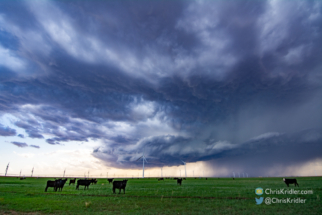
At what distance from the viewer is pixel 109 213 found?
16250 millimetres

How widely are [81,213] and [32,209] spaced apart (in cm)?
618

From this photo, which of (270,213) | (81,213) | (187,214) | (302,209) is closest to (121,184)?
(81,213)

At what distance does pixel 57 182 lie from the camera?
3572cm

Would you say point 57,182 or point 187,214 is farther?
point 57,182

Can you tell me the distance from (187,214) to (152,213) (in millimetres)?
3194

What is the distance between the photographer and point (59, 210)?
17484 millimetres

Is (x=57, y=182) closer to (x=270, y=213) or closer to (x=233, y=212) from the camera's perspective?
(x=233, y=212)

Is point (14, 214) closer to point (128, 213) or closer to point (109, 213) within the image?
point (109, 213)

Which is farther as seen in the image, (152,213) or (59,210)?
(59,210)

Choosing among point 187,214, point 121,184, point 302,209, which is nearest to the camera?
point 187,214

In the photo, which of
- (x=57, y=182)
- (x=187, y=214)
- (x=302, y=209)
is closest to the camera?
(x=187, y=214)

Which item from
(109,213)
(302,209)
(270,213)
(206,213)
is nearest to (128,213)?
(109,213)

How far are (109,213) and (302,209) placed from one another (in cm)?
1874

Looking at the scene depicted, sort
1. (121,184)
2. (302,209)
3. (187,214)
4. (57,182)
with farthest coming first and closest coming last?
(57,182) < (121,184) < (302,209) < (187,214)
